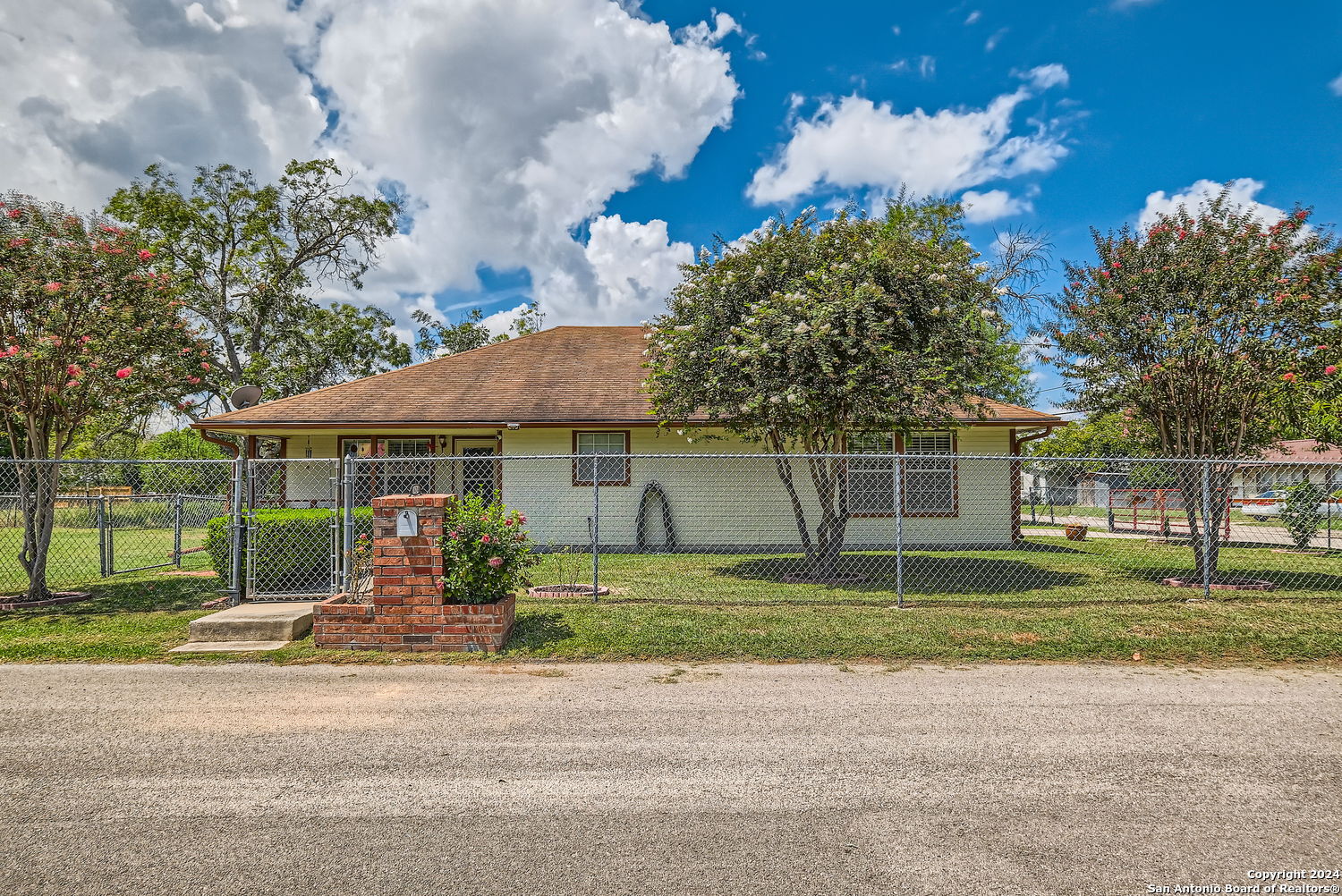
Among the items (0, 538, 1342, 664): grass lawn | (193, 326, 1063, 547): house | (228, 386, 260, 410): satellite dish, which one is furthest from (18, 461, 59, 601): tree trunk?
(228, 386, 260, 410): satellite dish

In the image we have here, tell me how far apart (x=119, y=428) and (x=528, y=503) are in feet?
22.4

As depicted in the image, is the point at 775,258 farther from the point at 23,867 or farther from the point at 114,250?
the point at 23,867

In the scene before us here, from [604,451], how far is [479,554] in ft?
28.2

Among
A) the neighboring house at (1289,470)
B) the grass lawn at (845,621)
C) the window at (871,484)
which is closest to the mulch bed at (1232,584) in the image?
the grass lawn at (845,621)

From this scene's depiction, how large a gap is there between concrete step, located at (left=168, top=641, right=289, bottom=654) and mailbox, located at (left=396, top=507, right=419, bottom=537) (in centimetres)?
161

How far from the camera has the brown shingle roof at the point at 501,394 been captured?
14.1 meters

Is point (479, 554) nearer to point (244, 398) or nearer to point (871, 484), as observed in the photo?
point (871, 484)

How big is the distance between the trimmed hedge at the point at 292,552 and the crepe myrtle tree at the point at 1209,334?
34.0 feet

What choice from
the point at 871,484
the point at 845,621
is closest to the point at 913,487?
the point at 871,484

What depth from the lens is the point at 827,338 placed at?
9.00m

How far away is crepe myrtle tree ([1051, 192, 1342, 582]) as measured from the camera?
9266mm

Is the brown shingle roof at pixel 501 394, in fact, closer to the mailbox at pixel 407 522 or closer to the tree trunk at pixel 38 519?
the tree trunk at pixel 38 519

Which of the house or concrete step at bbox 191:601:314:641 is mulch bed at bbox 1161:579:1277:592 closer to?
the house

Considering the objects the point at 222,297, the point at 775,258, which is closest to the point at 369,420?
the point at 775,258
